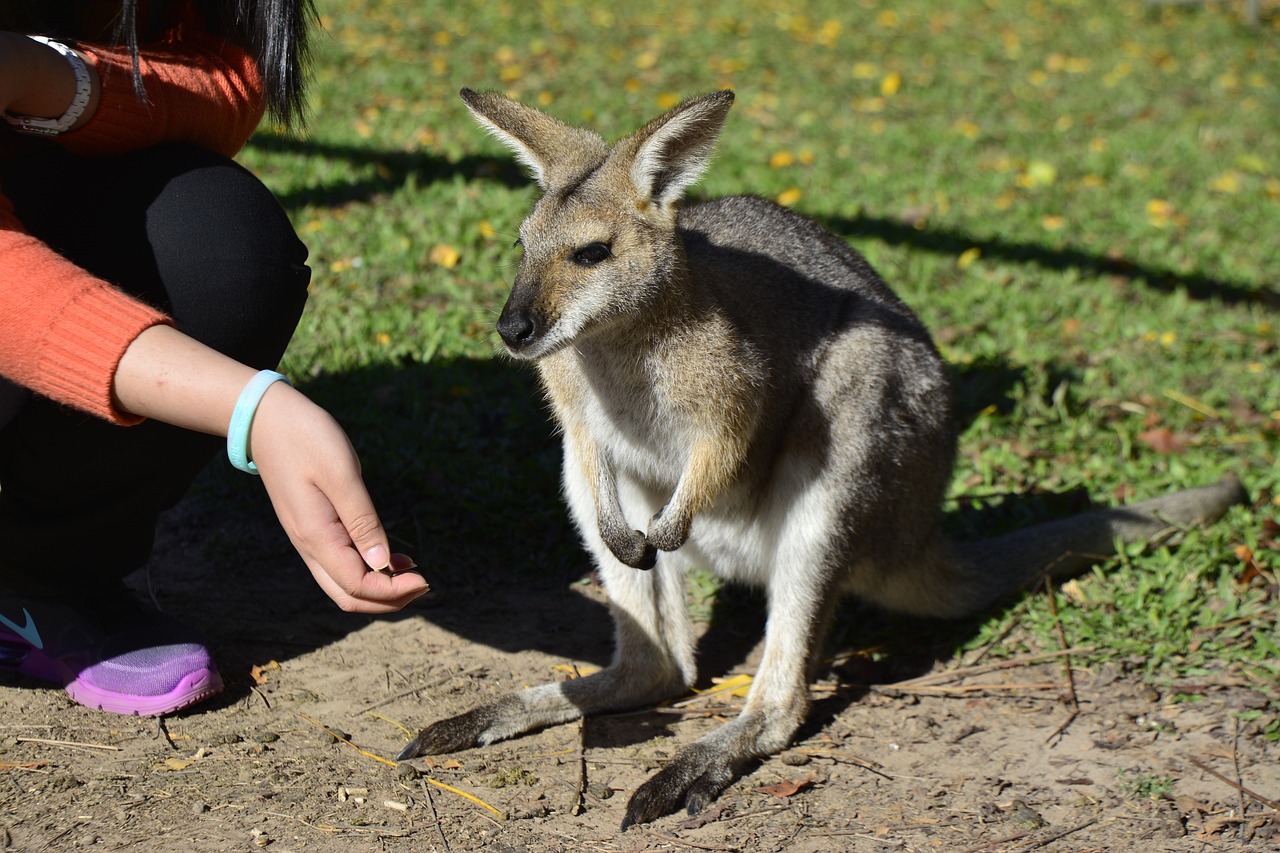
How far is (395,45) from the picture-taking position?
6750mm

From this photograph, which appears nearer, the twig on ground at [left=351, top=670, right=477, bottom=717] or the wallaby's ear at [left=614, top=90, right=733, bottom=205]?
the wallaby's ear at [left=614, top=90, right=733, bottom=205]

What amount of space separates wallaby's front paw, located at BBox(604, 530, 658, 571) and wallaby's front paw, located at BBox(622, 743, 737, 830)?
36 cm

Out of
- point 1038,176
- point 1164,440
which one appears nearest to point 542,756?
point 1164,440

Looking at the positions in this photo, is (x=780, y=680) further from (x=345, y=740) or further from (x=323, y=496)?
(x=323, y=496)

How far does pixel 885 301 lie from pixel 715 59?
475 centimetres

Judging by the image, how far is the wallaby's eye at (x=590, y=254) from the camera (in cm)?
216

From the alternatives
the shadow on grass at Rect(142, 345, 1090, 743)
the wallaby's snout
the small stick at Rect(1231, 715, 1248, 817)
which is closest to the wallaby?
the wallaby's snout

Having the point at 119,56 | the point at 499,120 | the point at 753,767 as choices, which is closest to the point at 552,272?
the point at 499,120

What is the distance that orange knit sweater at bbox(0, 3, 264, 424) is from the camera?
151 cm

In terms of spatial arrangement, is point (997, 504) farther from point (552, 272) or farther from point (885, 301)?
→ point (552, 272)

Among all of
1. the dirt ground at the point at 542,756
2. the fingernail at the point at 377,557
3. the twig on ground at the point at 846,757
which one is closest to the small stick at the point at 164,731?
the dirt ground at the point at 542,756

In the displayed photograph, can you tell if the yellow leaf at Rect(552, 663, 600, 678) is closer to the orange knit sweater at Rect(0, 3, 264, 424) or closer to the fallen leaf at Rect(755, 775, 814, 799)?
the fallen leaf at Rect(755, 775, 814, 799)

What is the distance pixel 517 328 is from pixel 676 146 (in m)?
0.46

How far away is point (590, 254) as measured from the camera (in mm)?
2162
